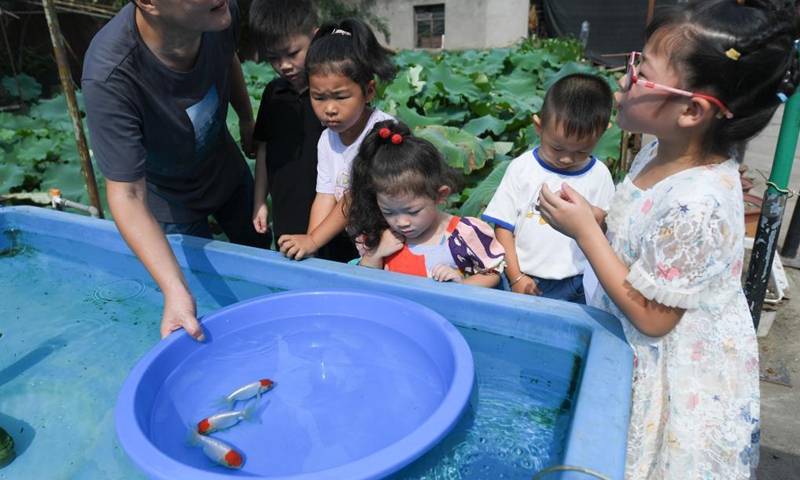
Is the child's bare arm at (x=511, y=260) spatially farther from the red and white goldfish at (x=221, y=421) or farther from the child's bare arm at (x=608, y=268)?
the red and white goldfish at (x=221, y=421)

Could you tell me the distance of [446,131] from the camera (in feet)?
11.9

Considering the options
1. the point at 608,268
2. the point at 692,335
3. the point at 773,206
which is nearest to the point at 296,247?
the point at 608,268

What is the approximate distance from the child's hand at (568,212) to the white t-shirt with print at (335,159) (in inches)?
34.5

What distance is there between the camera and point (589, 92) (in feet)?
5.55

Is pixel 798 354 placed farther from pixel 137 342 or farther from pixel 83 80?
pixel 83 80

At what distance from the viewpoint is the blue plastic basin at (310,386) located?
110 centimetres

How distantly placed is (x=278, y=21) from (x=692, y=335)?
1664 millimetres

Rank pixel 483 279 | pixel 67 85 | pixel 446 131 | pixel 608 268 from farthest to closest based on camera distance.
A: pixel 446 131 → pixel 67 85 → pixel 483 279 → pixel 608 268

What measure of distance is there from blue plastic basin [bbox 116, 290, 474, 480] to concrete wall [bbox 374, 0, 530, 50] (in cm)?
1605

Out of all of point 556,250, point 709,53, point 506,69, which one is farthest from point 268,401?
point 506,69

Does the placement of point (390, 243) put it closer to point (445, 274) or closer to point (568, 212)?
point (445, 274)

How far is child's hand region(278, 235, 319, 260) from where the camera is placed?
1.81 metres

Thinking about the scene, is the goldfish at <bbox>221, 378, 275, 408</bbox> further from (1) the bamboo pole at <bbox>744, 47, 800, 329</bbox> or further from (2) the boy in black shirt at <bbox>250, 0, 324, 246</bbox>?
(1) the bamboo pole at <bbox>744, 47, 800, 329</bbox>

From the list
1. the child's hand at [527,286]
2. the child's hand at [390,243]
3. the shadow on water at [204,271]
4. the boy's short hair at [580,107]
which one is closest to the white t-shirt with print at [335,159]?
the child's hand at [390,243]
